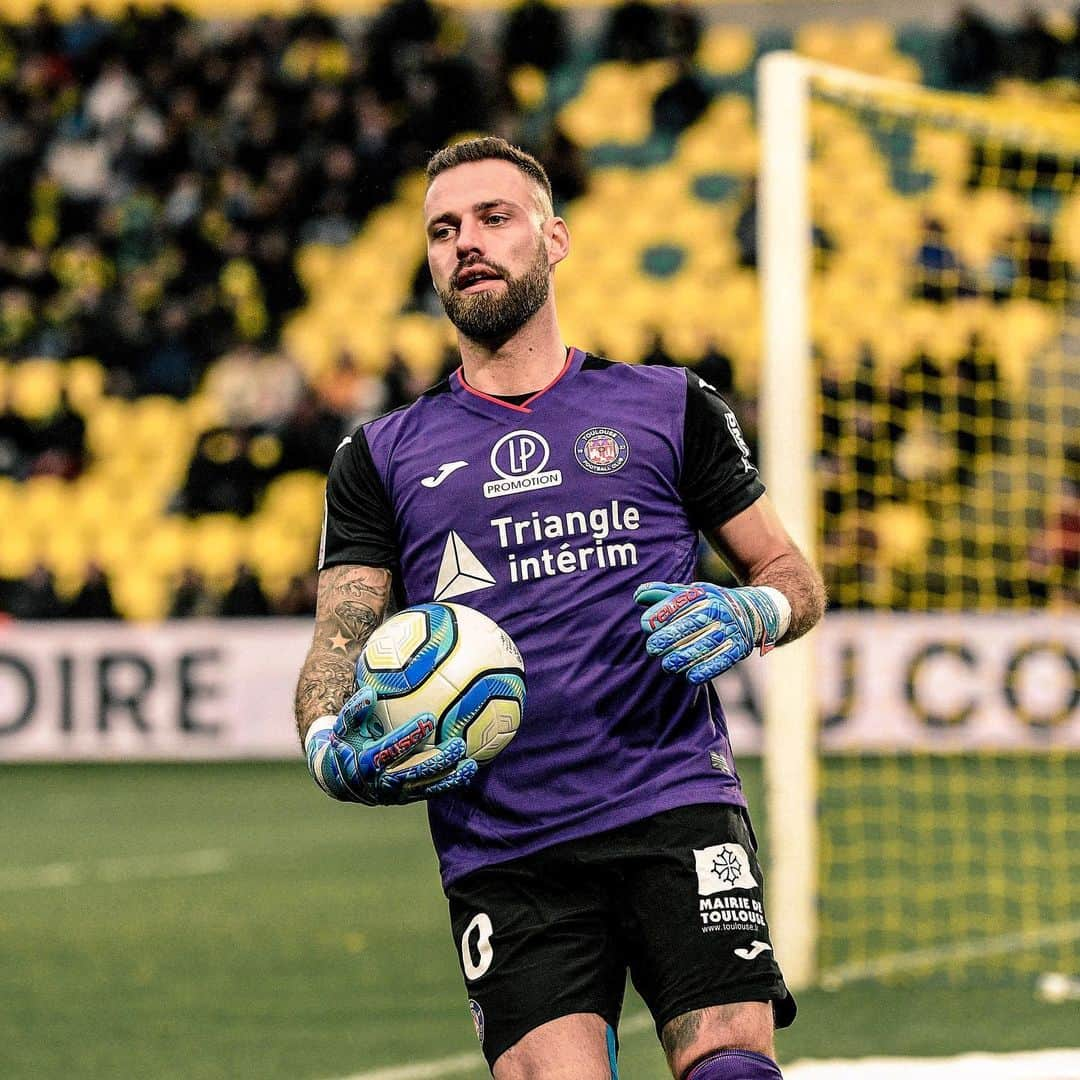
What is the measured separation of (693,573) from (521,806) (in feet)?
1.91

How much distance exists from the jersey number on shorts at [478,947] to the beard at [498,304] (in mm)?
1062

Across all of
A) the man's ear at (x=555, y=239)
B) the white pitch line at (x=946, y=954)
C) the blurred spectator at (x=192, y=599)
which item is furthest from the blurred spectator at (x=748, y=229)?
the man's ear at (x=555, y=239)

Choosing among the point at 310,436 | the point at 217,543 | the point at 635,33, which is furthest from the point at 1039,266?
the point at 217,543

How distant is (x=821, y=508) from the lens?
14.9m

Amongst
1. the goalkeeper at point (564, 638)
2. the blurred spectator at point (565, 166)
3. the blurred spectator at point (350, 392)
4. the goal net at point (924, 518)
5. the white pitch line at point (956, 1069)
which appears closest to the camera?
the goalkeeper at point (564, 638)

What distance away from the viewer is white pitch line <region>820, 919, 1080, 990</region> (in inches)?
297

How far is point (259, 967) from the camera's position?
7.85 metres

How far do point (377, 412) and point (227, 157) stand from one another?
387 cm

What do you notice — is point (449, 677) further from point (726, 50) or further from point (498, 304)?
point (726, 50)

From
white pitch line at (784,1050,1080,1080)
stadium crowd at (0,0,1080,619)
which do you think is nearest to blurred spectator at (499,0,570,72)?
stadium crowd at (0,0,1080,619)

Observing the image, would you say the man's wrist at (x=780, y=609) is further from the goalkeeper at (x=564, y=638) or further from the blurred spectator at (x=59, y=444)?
the blurred spectator at (x=59, y=444)

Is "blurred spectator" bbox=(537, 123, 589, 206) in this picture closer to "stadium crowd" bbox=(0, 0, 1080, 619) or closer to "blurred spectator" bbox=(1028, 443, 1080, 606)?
"stadium crowd" bbox=(0, 0, 1080, 619)

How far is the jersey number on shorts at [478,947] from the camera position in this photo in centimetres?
371

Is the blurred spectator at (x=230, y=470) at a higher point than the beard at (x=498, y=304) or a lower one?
lower
